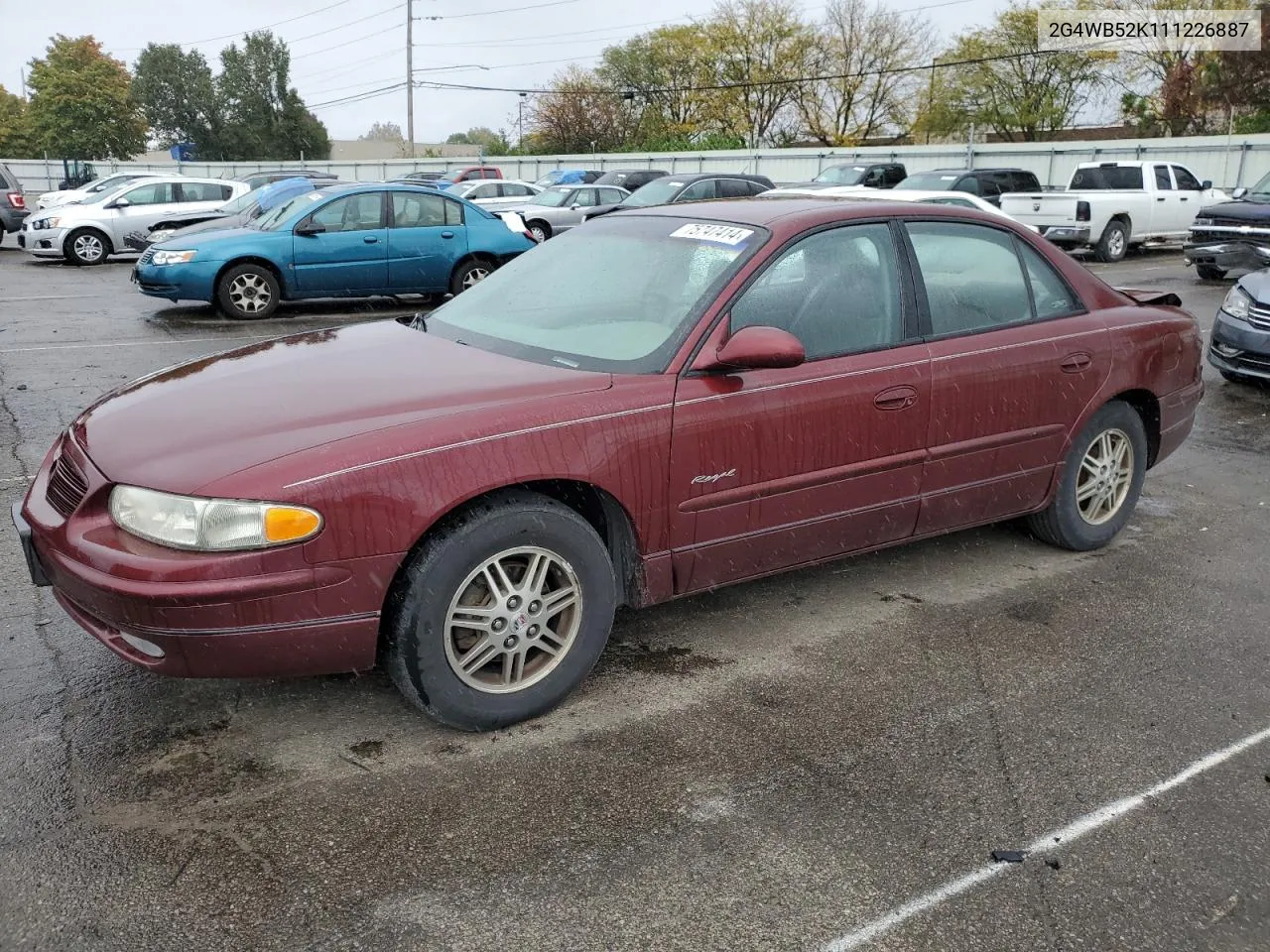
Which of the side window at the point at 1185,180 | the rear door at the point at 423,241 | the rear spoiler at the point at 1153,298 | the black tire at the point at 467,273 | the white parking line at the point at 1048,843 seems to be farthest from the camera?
the side window at the point at 1185,180

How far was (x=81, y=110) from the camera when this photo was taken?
60.2 meters

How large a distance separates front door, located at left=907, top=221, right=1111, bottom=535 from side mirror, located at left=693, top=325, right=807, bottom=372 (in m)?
0.86

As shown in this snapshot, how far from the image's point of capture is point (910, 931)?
2564 mm

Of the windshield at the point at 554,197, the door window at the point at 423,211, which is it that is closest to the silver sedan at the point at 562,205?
the windshield at the point at 554,197

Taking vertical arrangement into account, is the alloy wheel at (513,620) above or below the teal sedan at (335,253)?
below

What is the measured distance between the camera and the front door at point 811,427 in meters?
3.69

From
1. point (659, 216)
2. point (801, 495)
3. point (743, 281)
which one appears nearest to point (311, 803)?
point (801, 495)

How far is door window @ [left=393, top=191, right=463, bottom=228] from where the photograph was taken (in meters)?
12.9

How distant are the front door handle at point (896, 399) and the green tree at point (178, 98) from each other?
91580 mm

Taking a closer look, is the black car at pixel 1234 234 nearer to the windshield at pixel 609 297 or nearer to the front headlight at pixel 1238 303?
the front headlight at pixel 1238 303

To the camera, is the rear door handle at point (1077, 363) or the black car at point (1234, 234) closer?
the rear door handle at point (1077, 363)

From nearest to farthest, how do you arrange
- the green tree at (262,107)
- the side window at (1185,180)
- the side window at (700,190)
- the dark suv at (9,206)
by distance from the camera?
the side window at (700,190)
the side window at (1185,180)
the dark suv at (9,206)
the green tree at (262,107)

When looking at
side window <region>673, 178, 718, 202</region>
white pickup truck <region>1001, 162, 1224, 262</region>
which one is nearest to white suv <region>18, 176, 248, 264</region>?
side window <region>673, 178, 718, 202</region>

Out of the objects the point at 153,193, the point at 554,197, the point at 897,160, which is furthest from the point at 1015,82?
the point at 153,193
